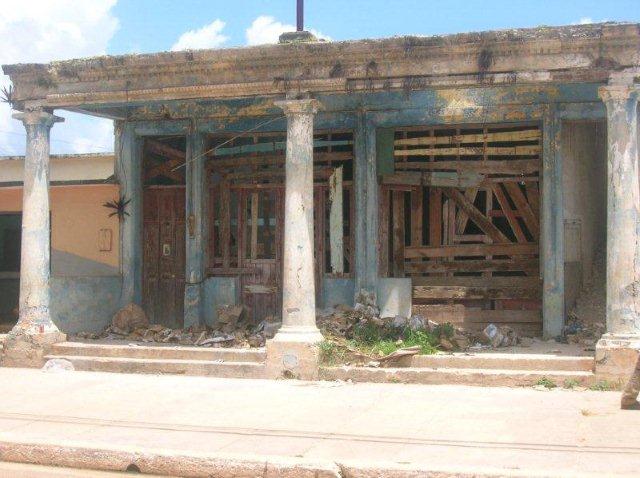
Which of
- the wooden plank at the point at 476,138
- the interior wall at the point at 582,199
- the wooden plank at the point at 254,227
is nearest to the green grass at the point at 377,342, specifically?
the interior wall at the point at 582,199

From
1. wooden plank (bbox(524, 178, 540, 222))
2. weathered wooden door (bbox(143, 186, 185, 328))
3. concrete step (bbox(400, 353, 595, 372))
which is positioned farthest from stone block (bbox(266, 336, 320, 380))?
wooden plank (bbox(524, 178, 540, 222))

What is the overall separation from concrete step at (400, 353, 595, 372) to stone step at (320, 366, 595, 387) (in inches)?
3.6

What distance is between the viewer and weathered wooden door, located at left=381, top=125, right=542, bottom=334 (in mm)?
12516

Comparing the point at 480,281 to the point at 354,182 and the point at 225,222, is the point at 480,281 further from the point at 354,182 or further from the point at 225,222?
the point at 225,222

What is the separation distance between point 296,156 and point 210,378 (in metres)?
2.91

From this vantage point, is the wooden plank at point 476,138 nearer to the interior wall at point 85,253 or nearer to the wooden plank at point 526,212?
the wooden plank at point 526,212

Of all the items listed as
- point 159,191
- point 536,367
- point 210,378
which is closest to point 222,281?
point 159,191

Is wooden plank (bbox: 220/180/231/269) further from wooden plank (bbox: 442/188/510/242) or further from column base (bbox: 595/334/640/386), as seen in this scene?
column base (bbox: 595/334/640/386)

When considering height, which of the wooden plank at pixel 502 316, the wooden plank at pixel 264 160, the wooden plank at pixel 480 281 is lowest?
the wooden plank at pixel 502 316

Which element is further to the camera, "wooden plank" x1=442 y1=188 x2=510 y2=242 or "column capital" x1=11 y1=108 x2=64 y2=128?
"wooden plank" x1=442 y1=188 x2=510 y2=242

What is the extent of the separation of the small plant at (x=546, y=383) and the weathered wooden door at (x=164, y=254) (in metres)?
6.19

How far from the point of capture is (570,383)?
9656 mm

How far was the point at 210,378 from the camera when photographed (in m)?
10.8

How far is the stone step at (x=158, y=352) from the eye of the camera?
1101 cm
